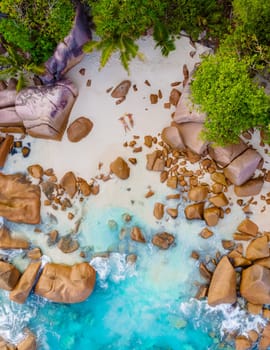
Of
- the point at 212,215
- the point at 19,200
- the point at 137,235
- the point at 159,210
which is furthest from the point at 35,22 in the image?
the point at 212,215

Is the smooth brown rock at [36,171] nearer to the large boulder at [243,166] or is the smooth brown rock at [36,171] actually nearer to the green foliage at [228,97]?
the green foliage at [228,97]

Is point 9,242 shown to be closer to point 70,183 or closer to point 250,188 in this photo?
point 70,183

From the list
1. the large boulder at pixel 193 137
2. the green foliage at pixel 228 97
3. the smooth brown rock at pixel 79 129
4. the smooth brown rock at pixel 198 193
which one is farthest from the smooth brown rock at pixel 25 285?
the green foliage at pixel 228 97

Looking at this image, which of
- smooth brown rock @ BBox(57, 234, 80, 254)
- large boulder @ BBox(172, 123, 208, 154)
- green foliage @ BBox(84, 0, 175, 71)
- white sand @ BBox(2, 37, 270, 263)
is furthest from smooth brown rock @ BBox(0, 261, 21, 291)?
green foliage @ BBox(84, 0, 175, 71)

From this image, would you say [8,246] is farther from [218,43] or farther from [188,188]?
[218,43]

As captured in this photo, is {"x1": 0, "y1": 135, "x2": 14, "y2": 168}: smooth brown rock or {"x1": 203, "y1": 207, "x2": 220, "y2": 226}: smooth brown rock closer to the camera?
{"x1": 203, "y1": 207, "x2": 220, "y2": 226}: smooth brown rock

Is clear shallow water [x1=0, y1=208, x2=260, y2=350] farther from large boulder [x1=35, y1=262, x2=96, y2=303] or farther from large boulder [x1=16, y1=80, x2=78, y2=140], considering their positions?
large boulder [x1=16, y1=80, x2=78, y2=140]
